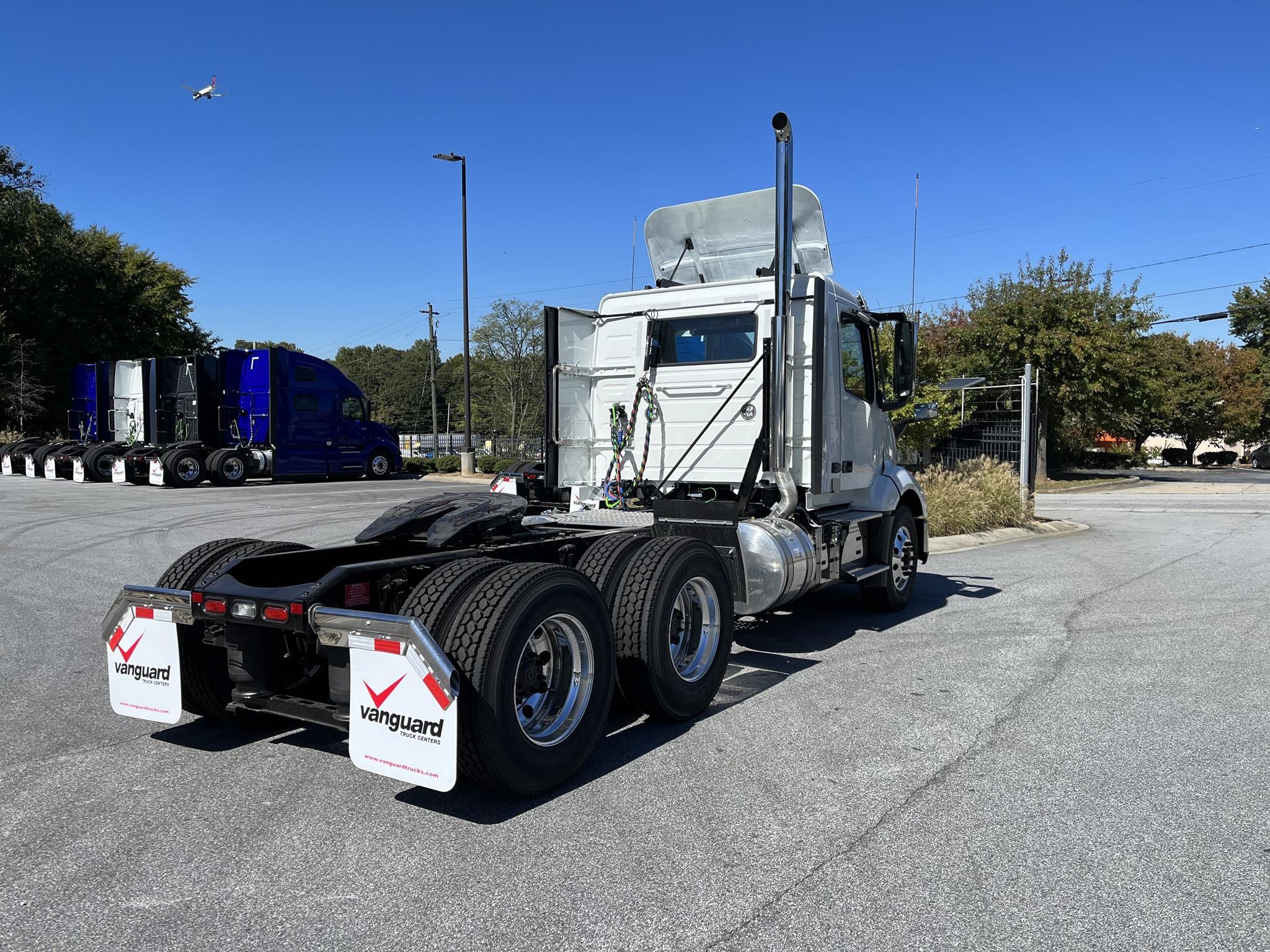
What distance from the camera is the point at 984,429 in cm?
2223

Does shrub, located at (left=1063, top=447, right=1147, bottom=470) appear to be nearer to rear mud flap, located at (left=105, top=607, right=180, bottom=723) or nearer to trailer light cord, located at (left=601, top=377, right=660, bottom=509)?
trailer light cord, located at (left=601, top=377, right=660, bottom=509)

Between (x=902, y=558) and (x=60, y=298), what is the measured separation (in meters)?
41.8

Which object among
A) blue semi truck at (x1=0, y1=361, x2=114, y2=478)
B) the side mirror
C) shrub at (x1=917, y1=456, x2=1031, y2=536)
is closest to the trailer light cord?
the side mirror

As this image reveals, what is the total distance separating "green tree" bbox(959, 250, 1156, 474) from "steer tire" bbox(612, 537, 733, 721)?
80.6 feet

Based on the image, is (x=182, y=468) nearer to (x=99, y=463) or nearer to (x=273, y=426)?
(x=273, y=426)

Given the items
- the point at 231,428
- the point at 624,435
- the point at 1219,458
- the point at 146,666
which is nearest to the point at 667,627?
the point at 146,666

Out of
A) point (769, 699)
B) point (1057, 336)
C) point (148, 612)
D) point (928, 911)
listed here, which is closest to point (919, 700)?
point (769, 699)

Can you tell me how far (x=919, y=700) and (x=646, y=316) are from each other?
3.71 meters

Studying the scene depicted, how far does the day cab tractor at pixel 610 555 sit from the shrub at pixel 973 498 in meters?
5.63

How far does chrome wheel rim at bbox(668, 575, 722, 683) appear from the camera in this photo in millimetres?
5238

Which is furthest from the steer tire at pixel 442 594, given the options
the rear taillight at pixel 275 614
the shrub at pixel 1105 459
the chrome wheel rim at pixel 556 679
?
the shrub at pixel 1105 459

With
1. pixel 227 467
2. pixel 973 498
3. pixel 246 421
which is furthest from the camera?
pixel 246 421

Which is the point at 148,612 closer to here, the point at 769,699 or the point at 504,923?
the point at 504,923

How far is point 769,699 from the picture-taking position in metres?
5.52
